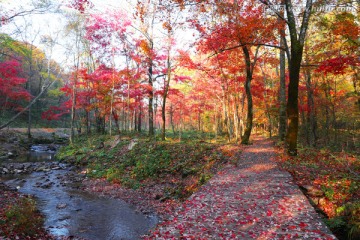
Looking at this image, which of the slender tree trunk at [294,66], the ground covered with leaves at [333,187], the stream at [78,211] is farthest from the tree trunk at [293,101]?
the stream at [78,211]

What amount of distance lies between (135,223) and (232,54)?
1462 cm

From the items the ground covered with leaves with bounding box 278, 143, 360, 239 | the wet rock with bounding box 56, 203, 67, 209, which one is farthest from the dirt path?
the wet rock with bounding box 56, 203, 67, 209

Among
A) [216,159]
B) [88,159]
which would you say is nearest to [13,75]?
[88,159]

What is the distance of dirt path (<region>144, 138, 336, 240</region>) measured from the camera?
461 cm

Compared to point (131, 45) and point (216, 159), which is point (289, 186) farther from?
point (131, 45)

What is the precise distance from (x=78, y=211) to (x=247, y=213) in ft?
22.0

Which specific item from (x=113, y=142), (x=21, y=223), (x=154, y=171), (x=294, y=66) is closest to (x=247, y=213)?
(x=21, y=223)

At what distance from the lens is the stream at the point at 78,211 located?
7.45 m

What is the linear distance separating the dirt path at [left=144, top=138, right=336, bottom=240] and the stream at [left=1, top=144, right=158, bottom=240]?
8.10ft

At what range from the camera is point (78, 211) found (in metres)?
9.10

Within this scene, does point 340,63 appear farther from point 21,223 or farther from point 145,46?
point 145,46

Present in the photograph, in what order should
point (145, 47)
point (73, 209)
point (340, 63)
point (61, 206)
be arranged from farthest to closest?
point (145, 47) → point (340, 63) → point (61, 206) → point (73, 209)

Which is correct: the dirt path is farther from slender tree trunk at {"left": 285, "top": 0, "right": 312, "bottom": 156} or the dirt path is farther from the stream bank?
slender tree trunk at {"left": 285, "top": 0, "right": 312, "bottom": 156}

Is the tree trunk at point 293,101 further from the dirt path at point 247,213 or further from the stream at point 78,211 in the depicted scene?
the stream at point 78,211
